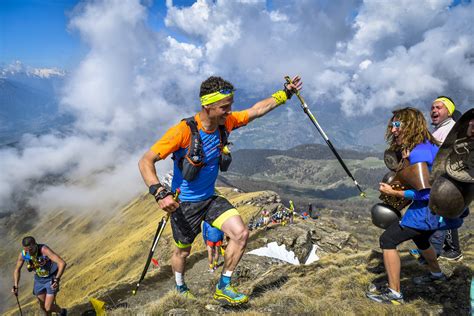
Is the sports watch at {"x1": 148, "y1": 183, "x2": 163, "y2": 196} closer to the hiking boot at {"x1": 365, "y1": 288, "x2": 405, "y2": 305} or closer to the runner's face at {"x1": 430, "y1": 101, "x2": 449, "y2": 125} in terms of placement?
the hiking boot at {"x1": 365, "y1": 288, "x2": 405, "y2": 305}

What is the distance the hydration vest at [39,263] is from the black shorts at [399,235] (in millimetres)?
9831

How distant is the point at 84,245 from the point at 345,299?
203 meters

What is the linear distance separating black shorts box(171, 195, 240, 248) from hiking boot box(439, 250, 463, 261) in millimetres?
6985

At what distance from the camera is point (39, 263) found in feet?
34.3

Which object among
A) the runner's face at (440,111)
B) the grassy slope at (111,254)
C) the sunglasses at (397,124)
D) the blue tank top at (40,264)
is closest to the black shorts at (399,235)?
the sunglasses at (397,124)

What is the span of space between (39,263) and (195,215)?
21.1ft

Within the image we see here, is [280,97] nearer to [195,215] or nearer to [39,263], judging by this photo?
[195,215]

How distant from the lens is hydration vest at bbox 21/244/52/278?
10413 millimetres

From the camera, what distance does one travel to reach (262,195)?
413ft

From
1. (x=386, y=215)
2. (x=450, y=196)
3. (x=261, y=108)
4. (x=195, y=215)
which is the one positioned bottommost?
(x=386, y=215)

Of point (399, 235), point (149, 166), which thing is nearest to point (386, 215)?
point (399, 235)

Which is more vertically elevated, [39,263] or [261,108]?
[261,108]

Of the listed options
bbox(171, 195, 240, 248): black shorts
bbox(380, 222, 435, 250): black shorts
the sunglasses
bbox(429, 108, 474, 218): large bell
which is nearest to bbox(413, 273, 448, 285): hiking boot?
bbox(380, 222, 435, 250): black shorts

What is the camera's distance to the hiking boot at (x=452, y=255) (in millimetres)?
9827
